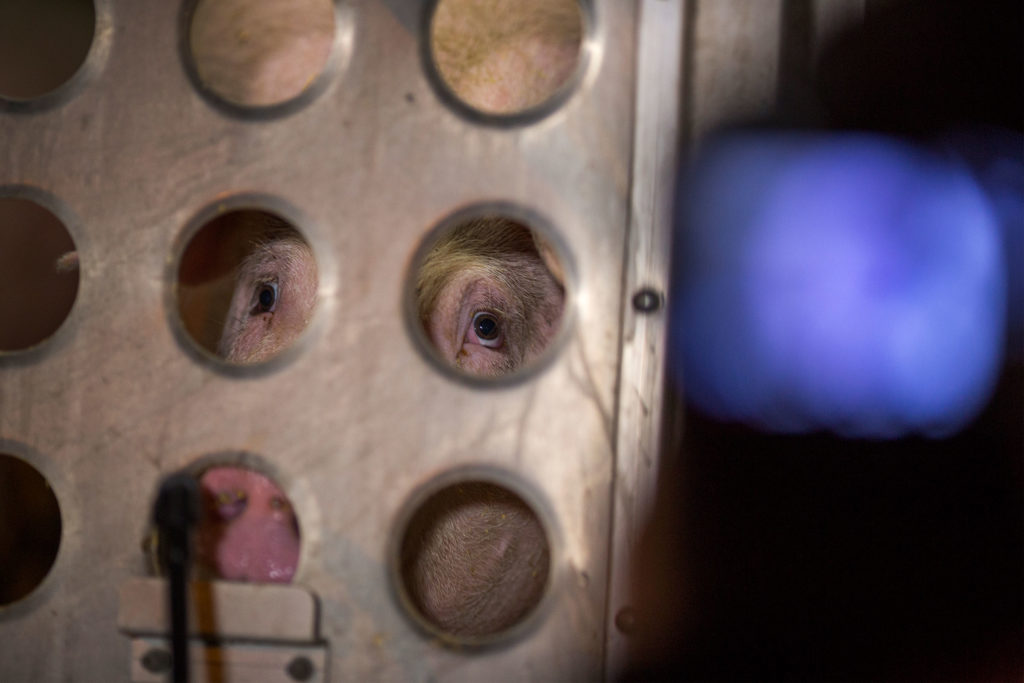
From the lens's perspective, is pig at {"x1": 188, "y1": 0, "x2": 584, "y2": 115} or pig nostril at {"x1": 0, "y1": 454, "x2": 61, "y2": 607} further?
pig nostril at {"x1": 0, "y1": 454, "x2": 61, "y2": 607}

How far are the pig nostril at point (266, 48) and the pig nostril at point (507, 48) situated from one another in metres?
0.12

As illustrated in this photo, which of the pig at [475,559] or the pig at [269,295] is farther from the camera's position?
the pig at [269,295]

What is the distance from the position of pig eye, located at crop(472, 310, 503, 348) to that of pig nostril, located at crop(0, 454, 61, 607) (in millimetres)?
630

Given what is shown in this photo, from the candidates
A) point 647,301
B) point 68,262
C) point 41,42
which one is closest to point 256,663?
point 647,301

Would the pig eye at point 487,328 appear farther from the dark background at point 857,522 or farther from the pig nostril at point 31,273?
the dark background at point 857,522

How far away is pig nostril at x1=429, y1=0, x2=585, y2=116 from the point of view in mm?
574

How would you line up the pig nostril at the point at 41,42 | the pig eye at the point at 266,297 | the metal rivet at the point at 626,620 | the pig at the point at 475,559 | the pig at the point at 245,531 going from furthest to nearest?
the pig eye at the point at 266,297, the pig nostril at the point at 41,42, the pig at the point at 475,559, the pig at the point at 245,531, the metal rivet at the point at 626,620

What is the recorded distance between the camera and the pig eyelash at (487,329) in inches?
43.7

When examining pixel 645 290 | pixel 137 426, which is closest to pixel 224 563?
pixel 137 426

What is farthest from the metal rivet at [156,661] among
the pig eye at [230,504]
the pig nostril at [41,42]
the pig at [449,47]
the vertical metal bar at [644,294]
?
the pig nostril at [41,42]

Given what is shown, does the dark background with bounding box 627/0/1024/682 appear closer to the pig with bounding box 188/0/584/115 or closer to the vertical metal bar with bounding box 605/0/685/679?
the vertical metal bar with bounding box 605/0/685/679

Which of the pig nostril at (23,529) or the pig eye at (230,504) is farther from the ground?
the pig eye at (230,504)

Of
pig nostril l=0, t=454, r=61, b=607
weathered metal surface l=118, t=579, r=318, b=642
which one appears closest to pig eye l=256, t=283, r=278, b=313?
pig nostril l=0, t=454, r=61, b=607

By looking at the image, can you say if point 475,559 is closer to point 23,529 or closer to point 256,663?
point 256,663
